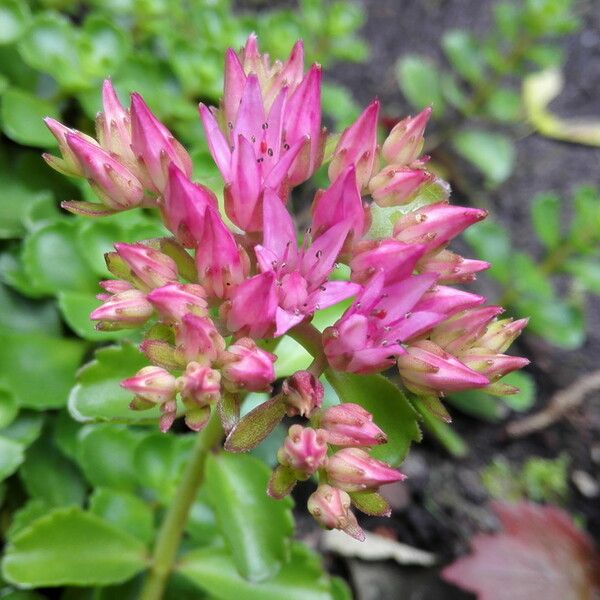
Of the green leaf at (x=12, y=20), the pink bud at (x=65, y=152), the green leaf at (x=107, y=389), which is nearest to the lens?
the pink bud at (x=65, y=152)

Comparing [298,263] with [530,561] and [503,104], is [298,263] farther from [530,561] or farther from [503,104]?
[503,104]

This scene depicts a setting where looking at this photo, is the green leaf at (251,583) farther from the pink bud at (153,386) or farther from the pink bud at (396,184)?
the pink bud at (396,184)

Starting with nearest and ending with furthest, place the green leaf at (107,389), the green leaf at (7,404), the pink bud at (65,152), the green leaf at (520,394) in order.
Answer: the pink bud at (65,152) < the green leaf at (107,389) < the green leaf at (7,404) < the green leaf at (520,394)

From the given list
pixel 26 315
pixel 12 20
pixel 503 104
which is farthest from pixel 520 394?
pixel 12 20

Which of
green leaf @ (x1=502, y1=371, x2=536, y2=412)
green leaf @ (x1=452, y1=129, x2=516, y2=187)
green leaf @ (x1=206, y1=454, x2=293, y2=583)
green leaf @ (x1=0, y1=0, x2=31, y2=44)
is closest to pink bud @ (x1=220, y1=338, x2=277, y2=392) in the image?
green leaf @ (x1=206, y1=454, x2=293, y2=583)

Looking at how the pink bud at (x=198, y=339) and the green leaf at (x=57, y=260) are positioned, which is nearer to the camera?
the pink bud at (x=198, y=339)

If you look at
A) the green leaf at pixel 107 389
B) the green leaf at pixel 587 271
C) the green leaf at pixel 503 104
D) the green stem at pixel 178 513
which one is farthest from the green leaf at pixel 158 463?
the green leaf at pixel 503 104
